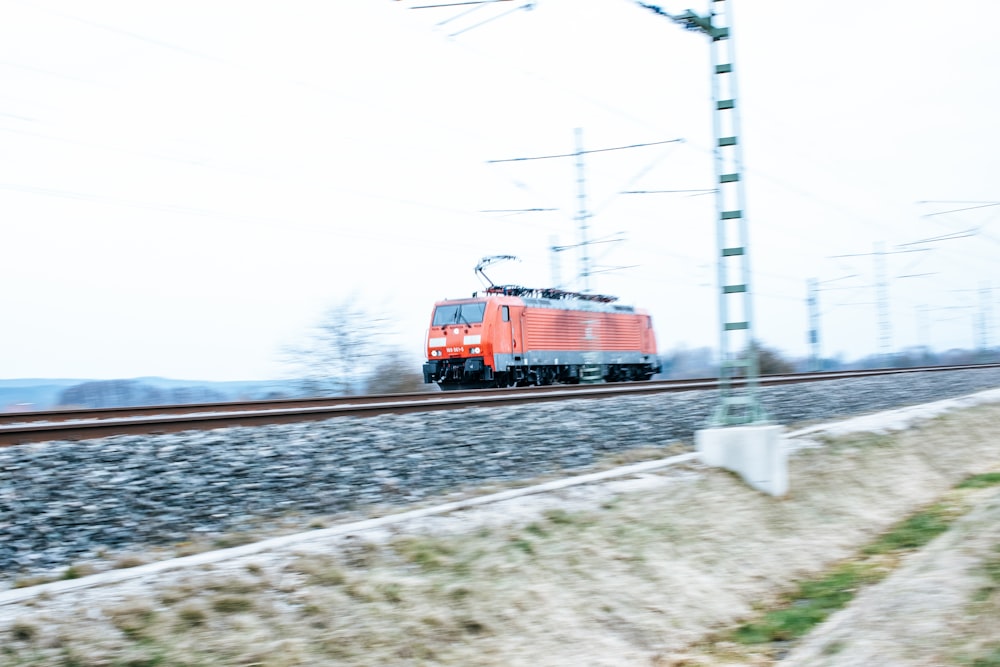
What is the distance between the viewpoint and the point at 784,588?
8.59m

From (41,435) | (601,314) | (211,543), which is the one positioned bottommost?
(211,543)

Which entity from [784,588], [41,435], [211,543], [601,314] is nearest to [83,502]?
[211,543]

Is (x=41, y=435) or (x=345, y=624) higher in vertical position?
(x=41, y=435)

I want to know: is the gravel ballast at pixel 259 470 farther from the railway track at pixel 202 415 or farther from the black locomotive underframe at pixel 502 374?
the black locomotive underframe at pixel 502 374

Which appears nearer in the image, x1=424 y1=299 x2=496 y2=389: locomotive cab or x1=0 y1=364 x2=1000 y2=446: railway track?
x1=0 y1=364 x2=1000 y2=446: railway track

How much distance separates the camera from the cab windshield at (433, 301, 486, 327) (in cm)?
2581

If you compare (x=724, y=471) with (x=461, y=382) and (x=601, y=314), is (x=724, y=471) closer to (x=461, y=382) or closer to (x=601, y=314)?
(x=461, y=382)

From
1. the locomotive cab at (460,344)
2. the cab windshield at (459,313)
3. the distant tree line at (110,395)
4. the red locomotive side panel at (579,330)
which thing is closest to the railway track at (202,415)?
the locomotive cab at (460,344)

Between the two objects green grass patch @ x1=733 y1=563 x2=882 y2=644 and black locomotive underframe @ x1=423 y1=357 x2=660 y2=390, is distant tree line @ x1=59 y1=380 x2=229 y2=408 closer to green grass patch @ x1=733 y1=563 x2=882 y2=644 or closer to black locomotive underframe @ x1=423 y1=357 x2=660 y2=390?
black locomotive underframe @ x1=423 y1=357 x2=660 y2=390

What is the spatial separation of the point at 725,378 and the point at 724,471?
1.16m

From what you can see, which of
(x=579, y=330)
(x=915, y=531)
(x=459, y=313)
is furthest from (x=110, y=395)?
(x=915, y=531)

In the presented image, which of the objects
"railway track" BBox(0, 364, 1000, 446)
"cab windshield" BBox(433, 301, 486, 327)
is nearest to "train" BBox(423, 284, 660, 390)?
"cab windshield" BBox(433, 301, 486, 327)

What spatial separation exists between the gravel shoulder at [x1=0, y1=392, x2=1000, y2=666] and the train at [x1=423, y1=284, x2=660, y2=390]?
610 inches

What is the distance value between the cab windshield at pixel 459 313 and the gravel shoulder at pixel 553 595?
1572cm
